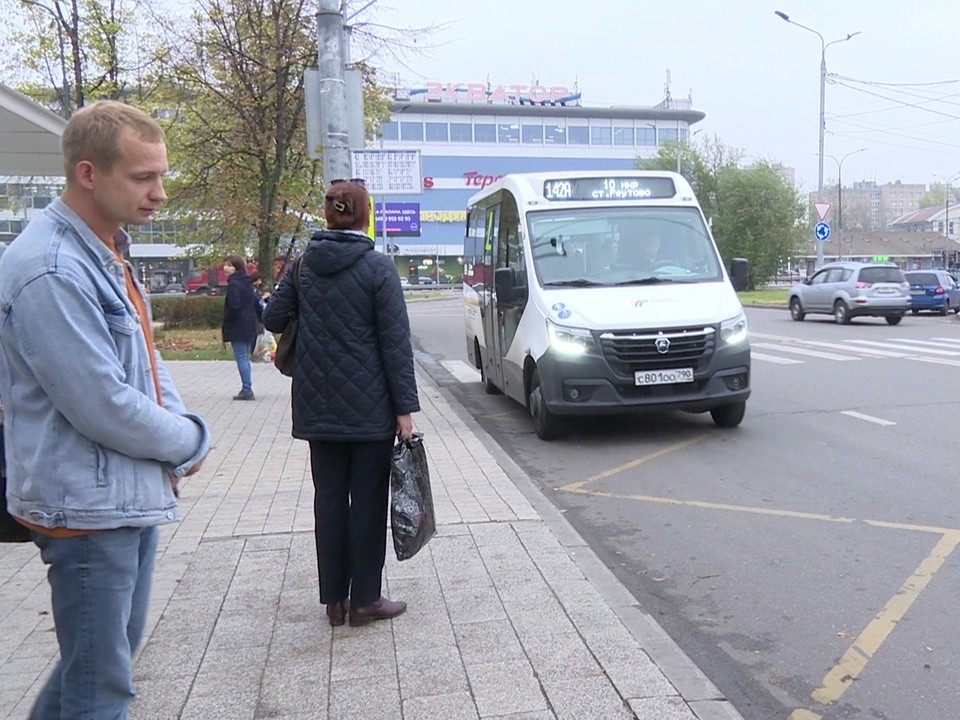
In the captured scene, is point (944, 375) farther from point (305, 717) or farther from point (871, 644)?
point (305, 717)

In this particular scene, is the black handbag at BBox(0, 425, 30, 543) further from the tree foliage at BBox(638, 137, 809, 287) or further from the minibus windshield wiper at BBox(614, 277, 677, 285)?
the tree foliage at BBox(638, 137, 809, 287)

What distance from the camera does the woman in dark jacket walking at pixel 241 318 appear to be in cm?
1263

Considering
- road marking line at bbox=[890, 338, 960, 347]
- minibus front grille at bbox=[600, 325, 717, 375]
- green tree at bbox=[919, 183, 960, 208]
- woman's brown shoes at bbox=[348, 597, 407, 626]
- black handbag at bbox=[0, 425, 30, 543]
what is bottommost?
road marking line at bbox=[890, 338, 960, 347]

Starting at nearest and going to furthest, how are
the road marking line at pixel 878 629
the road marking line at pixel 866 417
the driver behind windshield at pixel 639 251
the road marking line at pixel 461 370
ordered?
the road marking line at pixel 878 629, the driver behind windshield at pixel 639 251, the road marking line at pixel 866 417, the road marking line at pixel 461 370

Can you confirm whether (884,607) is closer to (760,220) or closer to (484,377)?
(484,377)

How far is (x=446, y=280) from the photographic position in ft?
308

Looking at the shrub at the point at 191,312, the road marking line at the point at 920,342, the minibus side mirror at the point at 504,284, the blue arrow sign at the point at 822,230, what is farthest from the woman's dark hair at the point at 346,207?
the blue arrow sign at the point at 822,230

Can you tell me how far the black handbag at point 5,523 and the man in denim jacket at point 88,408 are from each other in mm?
66

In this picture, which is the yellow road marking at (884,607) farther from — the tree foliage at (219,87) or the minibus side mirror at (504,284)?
the tree foliage at (219,87)

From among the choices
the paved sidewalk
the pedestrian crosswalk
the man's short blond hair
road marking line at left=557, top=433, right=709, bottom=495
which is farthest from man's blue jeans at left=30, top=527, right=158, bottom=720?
the pedestrian crosswalk

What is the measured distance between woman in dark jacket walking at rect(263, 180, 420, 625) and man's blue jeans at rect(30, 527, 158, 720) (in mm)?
1789

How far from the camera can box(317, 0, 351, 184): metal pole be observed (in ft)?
30.6

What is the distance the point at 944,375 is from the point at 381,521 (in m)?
11.9

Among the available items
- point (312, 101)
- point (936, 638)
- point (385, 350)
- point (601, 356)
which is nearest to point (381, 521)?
point (385, 350)
